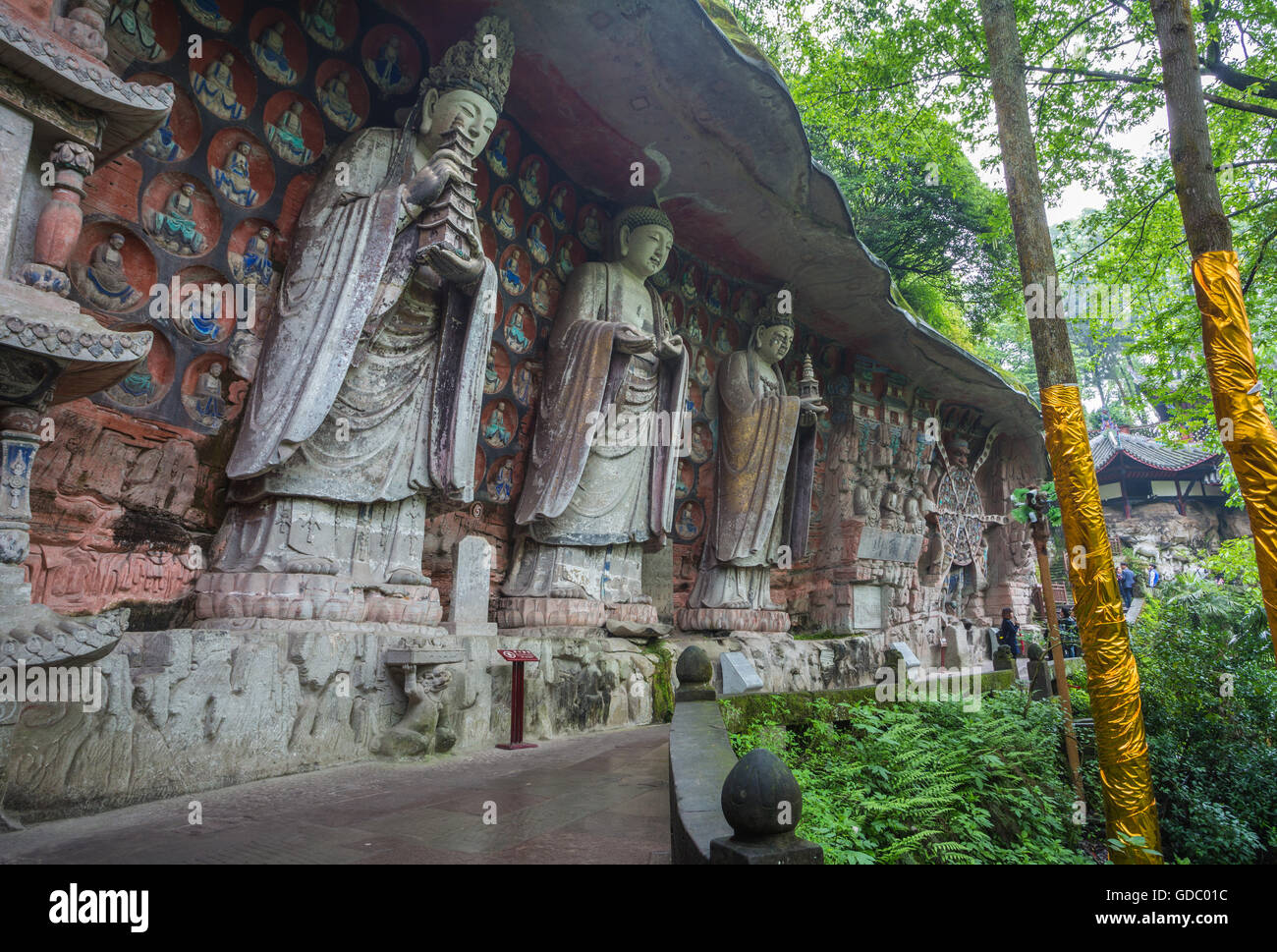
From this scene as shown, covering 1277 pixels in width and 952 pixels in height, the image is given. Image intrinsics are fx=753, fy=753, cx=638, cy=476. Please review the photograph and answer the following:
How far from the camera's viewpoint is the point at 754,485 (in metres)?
8.76

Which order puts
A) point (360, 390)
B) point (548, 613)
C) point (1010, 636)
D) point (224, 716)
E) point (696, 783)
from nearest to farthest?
point (696, 783)
point (224, 716)
point (360, 390)
point (548, 613)
point (1010, 636)

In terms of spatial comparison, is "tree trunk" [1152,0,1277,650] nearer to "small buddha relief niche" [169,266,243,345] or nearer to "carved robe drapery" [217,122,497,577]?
"carved robe drapery" [217,122,497,577]

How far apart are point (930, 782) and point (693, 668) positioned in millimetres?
1737

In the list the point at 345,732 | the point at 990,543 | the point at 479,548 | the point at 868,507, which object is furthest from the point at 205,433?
the point at 990,543

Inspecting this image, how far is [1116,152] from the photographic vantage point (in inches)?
375

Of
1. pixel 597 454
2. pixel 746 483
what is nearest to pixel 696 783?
pixel 597 454

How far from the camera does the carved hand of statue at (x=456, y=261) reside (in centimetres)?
498

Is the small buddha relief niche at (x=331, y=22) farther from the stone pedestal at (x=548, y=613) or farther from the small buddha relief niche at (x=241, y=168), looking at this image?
the stone pedestal at (x=548, y=613)

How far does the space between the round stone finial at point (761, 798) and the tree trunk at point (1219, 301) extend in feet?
14.0

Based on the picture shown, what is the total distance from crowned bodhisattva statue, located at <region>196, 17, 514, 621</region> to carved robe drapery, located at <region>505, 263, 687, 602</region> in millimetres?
1277

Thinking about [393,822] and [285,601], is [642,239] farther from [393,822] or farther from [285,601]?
[393,822]

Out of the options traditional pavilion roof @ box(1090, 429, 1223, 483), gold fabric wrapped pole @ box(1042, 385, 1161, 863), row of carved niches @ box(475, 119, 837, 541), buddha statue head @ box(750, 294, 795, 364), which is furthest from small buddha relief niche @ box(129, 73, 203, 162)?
traditional pavilion roof @ box(1090, 429, 1223, 483)

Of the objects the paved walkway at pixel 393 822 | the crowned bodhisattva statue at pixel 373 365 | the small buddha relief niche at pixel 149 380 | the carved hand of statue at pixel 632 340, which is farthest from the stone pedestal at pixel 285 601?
the carved hand of statue at pixel 632 340

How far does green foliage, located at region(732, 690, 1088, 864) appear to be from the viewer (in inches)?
143
